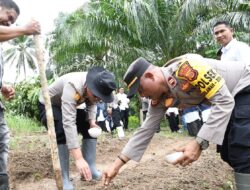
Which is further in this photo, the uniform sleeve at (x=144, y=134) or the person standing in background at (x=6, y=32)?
the person standing in background at (x=6, y=32)

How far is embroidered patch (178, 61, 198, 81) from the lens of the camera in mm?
2297

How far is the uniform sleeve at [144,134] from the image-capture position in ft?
9.45

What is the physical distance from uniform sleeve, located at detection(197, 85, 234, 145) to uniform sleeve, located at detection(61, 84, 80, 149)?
1466mm

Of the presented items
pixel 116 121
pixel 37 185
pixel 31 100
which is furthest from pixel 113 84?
pixel 31 100

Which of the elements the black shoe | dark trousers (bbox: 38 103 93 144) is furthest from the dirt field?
the black shoe

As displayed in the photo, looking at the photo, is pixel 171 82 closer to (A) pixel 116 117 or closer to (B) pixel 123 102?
(A) pixel 116 117

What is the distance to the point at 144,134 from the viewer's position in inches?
115

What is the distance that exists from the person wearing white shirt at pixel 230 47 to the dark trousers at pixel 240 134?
1.79 metres

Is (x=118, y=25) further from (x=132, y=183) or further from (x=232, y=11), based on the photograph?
(x=132, y=183)

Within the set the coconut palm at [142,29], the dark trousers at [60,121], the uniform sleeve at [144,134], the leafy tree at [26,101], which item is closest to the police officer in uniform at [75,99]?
the dark trousers at [60,121]

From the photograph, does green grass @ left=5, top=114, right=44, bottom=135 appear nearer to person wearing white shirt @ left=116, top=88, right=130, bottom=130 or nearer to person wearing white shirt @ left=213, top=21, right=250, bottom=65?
person wearing white shirt @ left=116, top=88, right=130, bottom=130

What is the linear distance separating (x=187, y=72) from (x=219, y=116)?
1.04ft

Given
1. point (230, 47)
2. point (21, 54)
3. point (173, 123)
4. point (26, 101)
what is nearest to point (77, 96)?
point (230, 47)

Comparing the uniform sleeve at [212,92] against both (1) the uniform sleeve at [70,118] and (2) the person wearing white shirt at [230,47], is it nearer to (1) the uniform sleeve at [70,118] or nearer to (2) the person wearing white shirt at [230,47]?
(1) the uniform sleeve at [70,118]
